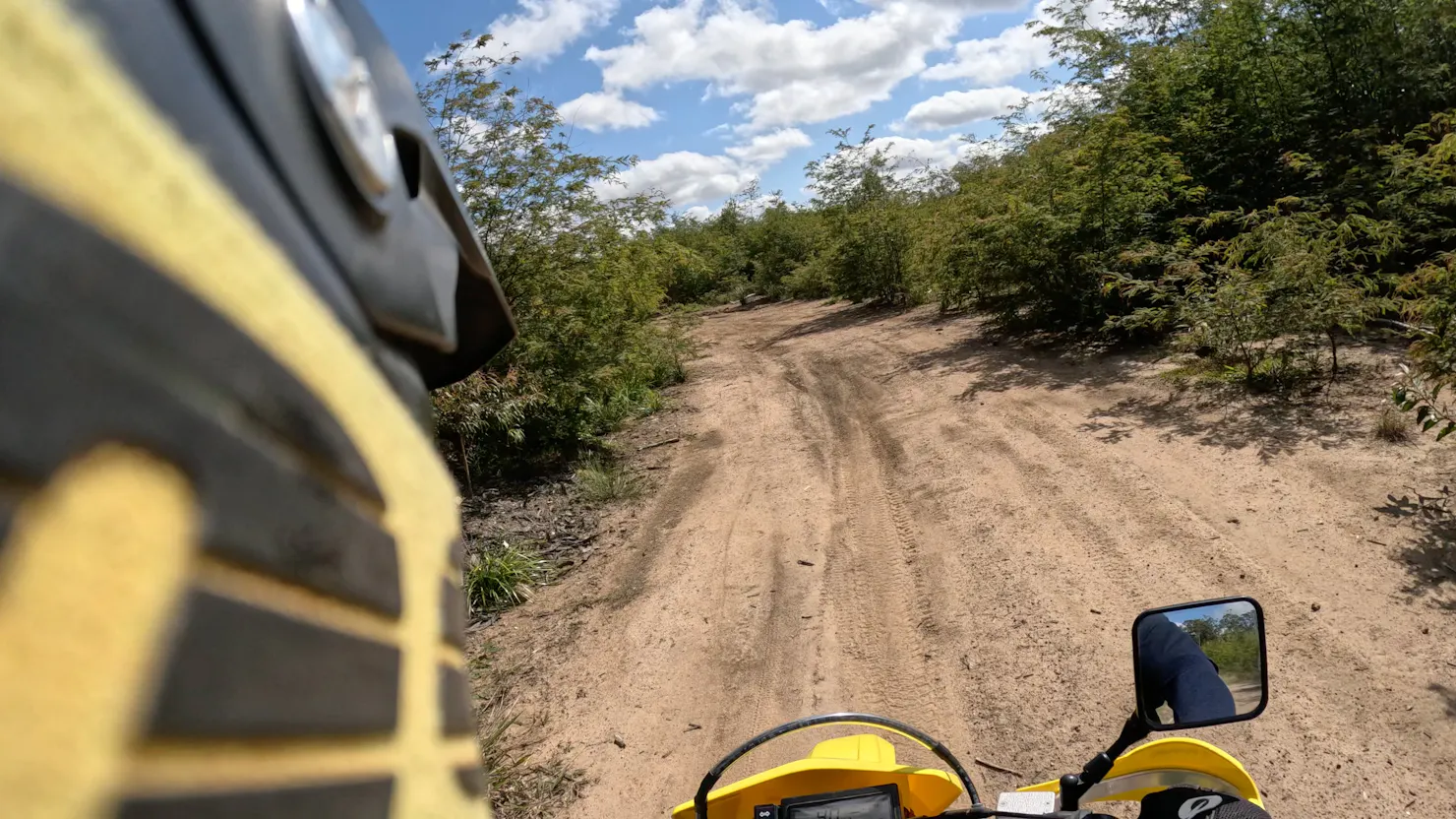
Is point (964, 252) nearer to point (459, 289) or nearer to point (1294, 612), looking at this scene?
point (1294, 612)

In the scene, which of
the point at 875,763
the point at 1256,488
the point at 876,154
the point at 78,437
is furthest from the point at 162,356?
the point at 876,154

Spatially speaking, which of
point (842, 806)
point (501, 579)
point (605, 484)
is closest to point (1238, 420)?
point (605, 484)

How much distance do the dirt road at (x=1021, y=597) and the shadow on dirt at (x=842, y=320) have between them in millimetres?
8448

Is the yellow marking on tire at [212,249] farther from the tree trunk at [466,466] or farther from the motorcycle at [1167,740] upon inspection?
the tree trunk at [466,466]

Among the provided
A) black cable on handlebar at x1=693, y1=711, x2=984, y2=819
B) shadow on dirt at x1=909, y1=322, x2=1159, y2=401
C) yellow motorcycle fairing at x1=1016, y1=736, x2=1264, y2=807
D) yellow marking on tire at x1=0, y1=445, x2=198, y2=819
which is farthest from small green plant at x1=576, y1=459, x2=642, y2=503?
yellow marking on tire at x1=0, y1=445, x2=198, y2=819

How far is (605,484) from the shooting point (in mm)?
7445

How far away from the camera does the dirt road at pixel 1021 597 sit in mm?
3418

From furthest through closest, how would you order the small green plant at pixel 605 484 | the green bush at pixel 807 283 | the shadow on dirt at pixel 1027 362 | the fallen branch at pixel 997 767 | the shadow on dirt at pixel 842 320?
the green bush at pixel 807 283
the shadow on dirt at pixel 842 320
the shadow on dirt at pixel 1027 362
the small green plant at pixel 605 484
the fallen branch at pixel 997 767

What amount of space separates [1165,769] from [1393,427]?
15.7 feet

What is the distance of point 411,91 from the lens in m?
0.69

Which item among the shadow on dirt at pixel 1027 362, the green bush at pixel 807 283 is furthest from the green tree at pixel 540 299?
the green bush at pixel 807 283

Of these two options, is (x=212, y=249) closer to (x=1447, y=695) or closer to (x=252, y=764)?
(x=252, y=764)

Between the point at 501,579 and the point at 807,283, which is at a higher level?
the point at 807,283

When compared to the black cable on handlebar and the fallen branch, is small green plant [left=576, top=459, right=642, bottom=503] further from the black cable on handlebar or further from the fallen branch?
the black cable on handlebar
